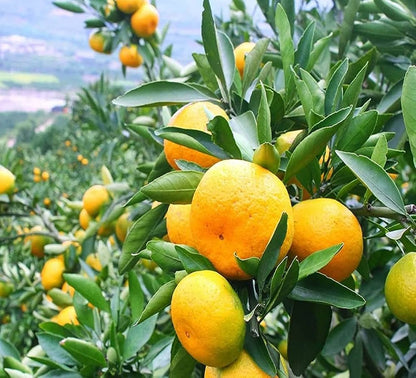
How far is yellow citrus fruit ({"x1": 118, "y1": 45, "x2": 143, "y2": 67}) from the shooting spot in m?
1.66

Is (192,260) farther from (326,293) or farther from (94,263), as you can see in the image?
Result: (94,263)

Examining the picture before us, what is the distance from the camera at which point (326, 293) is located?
1.65 feet

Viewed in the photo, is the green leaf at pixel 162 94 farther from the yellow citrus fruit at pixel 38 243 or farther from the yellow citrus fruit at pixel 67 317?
the yellow citrus fruit at pixel 38 243

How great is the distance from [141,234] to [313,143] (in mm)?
276

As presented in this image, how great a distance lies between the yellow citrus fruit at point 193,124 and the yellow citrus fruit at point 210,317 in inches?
7.0

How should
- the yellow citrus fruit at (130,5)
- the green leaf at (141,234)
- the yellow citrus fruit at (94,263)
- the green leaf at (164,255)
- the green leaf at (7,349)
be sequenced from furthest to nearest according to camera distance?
the yellow citrus fruit at (130,5), the yellow citrus fruit at (94,263), the green leaf at (7,349), the green leaf at (141,234), the green leaf at (164,255)

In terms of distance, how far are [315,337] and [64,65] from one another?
10103 millimetres

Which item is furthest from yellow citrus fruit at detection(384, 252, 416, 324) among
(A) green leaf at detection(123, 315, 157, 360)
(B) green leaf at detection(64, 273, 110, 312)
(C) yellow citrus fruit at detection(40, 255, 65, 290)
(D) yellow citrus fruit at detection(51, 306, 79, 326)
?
(C) yellow citrus fruit at detection(40, 255, 65, 290)

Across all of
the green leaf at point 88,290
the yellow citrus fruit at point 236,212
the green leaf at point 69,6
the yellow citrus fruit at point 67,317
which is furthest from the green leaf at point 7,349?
the green leaf at point 69,6

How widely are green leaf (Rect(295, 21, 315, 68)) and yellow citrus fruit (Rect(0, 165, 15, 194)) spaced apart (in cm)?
103

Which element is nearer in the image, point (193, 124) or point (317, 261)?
point (317, 261)

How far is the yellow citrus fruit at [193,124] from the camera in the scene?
2.06 ft

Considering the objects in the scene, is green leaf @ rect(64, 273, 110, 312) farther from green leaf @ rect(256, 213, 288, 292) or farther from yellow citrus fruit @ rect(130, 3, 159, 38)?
yellow citrus fruit @ rect(130, 3, 159, 38)

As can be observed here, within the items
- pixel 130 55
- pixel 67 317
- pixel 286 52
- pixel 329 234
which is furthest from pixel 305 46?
pixel 130 55
